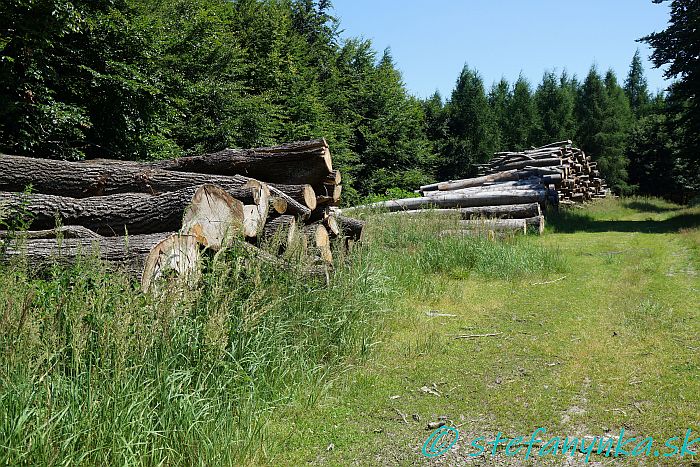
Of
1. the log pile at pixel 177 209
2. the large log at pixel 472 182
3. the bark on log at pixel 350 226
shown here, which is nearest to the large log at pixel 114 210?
the log pile at pixel 177 209

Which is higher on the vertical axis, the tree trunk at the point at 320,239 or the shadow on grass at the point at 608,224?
the tree trunk at the point at 320,239

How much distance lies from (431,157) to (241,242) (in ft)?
91.0

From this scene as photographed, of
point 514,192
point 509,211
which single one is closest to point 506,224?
point 509,211

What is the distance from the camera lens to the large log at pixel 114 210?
5914 mm

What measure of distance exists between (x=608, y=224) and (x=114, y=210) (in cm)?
1588

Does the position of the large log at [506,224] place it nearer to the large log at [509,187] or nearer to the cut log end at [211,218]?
the large log at [509,187]

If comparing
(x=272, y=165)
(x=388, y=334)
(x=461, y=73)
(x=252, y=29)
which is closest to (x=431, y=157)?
(x=461, y=73)

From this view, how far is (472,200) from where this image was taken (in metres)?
17.0

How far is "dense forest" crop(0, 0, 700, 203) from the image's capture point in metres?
11.5

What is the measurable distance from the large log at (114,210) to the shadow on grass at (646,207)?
75.0 ft

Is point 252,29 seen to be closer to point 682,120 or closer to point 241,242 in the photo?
point 682,120

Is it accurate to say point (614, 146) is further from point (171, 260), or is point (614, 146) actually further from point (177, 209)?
point (171, 260)

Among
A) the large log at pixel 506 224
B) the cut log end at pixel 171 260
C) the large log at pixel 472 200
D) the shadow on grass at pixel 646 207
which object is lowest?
A: the shadow on grass at pixel 646 207

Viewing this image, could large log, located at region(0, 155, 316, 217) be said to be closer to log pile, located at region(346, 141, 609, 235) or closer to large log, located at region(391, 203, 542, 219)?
log pile, located at region(346, 141, 609, 235)
